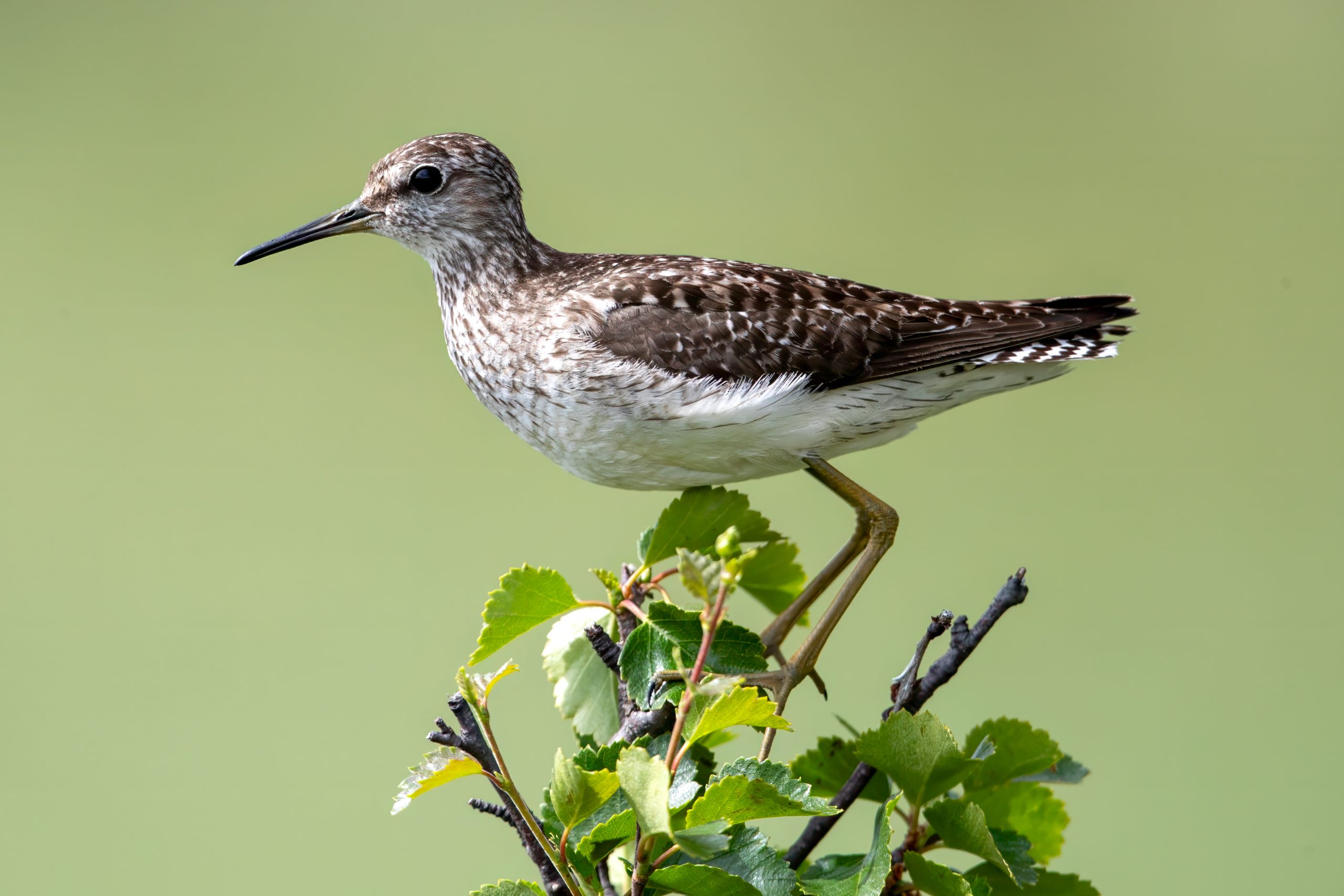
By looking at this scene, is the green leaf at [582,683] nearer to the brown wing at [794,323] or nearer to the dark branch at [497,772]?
the dark branch at [497,772]

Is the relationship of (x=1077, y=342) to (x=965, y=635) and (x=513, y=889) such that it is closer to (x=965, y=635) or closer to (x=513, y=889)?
(x=965, y=635)

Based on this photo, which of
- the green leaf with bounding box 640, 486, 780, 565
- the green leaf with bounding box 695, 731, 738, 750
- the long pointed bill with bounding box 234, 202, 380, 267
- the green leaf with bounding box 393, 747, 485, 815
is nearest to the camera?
the green leaf with bounding box 393, 747, 485, 815

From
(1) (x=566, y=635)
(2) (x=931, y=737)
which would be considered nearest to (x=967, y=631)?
(2) (x=931, y=737)

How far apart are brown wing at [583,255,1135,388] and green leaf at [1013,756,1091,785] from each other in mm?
612

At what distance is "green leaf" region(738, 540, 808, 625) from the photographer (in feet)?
4.52

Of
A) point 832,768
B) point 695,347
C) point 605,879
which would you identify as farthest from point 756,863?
point 695,347

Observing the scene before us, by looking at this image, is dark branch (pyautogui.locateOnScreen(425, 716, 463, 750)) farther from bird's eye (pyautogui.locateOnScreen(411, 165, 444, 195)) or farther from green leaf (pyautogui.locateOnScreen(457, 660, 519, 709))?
bird's eye (pyautogui.locateOnScreen(411, 165, 444, 195))

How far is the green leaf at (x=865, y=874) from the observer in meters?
1.00

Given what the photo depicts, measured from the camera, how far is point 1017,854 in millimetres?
1135

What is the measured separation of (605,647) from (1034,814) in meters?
0.50

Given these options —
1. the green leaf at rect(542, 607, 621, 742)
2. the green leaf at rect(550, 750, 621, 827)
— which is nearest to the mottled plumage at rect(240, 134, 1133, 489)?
the green leaf at rect(542, 607, 621, 742)

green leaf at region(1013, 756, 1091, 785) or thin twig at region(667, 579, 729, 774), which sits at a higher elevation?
thin twig at region(667, 579, 729, 774)

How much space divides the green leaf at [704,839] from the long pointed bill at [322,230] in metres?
1.10

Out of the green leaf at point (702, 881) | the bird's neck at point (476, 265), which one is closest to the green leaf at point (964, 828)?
the green leaf at point (702, 881)
